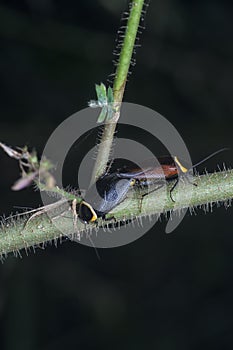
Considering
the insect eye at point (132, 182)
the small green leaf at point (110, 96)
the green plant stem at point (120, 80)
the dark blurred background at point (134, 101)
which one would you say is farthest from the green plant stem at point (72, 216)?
the dark blurred background at point (134, 101)

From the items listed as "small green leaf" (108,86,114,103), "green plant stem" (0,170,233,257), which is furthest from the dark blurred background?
"small green leaf" (108,86,114,103)

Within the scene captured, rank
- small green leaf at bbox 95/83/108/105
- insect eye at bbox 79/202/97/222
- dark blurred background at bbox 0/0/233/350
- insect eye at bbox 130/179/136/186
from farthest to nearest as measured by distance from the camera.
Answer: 1. dark blurred background at bbox 0/0/233/350
2. insect eye at bbox 130/179/136/186
3. insect eye at bbox 79/202/97/222
4. small green leaf at bbox 95/83/108/105

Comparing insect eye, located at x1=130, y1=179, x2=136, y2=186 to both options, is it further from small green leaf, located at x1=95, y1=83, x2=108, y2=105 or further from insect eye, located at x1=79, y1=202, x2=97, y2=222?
small green leaf, located at x1=95, y1=83, x2=108, y2=105

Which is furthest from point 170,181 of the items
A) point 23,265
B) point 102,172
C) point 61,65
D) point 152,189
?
point 61,65

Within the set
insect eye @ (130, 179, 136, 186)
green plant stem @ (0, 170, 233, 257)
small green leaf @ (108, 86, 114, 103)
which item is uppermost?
small green leaf @ (108, 86, 114, 103)

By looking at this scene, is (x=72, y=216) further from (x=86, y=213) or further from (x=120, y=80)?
(x=120, y=80)

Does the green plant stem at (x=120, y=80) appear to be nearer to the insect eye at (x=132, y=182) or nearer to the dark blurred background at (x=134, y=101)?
the insect eye at (x=132, y=182)
